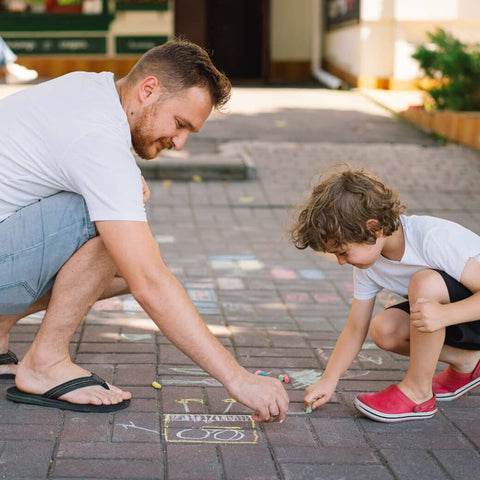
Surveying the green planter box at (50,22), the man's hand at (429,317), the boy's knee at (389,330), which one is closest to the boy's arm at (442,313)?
the man's hand at (429,317)

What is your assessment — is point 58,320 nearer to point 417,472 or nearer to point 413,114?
point 417,472

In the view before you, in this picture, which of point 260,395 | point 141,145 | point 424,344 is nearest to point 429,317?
point 424,344

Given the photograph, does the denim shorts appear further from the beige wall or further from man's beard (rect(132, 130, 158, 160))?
the beige wall

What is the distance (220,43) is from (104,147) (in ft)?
49.9

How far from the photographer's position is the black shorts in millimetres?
2705

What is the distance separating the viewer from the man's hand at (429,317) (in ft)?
8.55

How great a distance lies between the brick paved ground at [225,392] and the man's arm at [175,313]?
7.4 inches

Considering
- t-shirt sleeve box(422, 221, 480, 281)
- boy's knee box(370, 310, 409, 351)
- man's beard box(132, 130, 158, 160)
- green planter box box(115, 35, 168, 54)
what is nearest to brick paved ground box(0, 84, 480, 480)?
boy's knee box(370, 310, 409, 351)

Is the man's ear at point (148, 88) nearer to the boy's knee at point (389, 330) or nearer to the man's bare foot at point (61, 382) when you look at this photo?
the man's bare foot at point (61, 382)

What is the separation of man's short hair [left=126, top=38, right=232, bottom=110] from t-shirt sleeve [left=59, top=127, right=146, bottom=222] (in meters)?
0.27

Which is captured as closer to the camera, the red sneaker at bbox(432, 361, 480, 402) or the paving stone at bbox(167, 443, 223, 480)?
the paving stone at bbox(167, 443, 223, 480)

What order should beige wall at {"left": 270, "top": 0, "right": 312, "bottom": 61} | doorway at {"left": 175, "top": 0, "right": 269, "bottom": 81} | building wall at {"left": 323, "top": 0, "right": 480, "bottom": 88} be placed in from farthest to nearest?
beige wall at {"left": 270, "top": 0, "right": 312, "bottom": 61}, doorway at {"left": 175, "top": 0, "right": 269, "bottom": 81}, building wall at {"left": 323, "top": 0, "right": 480, "bottom": 88}

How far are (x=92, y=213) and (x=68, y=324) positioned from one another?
519 mm

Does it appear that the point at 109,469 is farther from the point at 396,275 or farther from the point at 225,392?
the point at 396,275
